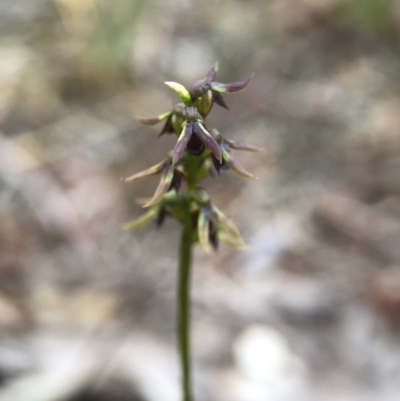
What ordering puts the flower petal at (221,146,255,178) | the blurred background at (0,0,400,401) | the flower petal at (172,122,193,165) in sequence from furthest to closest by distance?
the blurred background at (0,0,400,401), the flower petal at (221,146,255,178), the flower petal at (172,122,193,165)

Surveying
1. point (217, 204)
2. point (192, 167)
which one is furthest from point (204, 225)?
point (217, 204)

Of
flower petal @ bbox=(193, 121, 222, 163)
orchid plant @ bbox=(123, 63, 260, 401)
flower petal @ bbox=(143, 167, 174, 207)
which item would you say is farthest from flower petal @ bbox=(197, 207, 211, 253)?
flower petal @ bbox=(193, 121, 222, 163)

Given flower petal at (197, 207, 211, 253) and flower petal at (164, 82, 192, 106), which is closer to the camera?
flower petal at (164, 82, 192, 106)

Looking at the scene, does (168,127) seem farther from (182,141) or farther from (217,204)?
(217,204)

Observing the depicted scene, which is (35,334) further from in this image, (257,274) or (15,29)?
(15,29)

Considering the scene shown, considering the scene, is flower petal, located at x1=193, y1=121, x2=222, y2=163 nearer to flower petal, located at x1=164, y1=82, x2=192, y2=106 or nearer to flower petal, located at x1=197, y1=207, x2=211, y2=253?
flower petal, located at x1=164, y1=82, x2=192, y2=106

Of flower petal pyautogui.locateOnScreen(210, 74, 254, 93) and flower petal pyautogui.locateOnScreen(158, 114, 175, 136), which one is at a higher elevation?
flower petal pyautogui.locateOnScreen(158, 114, 175, 136)

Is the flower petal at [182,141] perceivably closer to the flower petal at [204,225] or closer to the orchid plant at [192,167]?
the orchid plant at [192,167]

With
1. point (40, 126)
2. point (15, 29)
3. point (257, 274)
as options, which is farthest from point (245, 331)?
point (15, 29)
